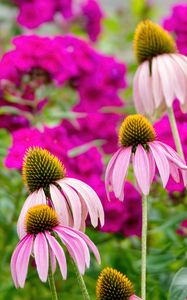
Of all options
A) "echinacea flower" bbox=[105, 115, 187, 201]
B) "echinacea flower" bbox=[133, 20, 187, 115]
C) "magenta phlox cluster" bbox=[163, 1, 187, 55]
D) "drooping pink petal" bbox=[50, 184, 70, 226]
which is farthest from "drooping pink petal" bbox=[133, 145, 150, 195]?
"magenta phlox cluster" bbox=[163, 1, 187, 55]

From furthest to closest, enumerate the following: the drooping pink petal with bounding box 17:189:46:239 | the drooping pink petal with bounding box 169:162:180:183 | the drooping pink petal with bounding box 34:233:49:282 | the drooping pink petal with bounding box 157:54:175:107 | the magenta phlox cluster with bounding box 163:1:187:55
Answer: the magenta phlox cluster with bounding box 163:1:187:55
the drooping pink petal with bounding box 157:54:175:107
the drooping pink petal with bounding box 169:162:180:183
the drooping pink petal with bounding box 17:189:46:239
the drooping pink petal with bounding box 34:233:49:282

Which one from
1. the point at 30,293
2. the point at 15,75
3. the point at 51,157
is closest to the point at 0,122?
the point at 15,75

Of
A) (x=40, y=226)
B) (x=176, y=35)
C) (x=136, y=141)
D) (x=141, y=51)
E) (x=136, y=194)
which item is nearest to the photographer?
(x=40, y=226)

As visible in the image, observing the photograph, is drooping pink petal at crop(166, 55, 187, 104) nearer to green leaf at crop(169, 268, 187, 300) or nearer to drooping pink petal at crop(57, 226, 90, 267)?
green leaf at crop(169, 268, 187, 300)

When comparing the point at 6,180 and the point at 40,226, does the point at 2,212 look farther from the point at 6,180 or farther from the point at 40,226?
the point at 40,226

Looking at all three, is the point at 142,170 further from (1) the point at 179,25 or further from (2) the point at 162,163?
(1) the point at 179,25

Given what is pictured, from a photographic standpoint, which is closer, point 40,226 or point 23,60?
point 40,226
